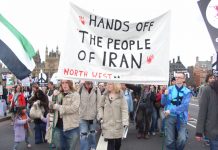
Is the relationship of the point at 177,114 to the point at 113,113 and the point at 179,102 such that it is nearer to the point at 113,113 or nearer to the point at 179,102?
the point at 179,102

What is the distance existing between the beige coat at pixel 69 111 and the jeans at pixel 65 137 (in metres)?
Result: 0.15

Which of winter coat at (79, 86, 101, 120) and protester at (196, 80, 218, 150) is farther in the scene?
winter coat at (79, 86, 101, 120)

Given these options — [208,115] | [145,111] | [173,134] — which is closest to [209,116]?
[208,115]

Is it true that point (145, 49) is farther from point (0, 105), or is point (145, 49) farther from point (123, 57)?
point (0, 105)

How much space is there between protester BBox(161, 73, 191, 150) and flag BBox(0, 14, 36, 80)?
2.50 m

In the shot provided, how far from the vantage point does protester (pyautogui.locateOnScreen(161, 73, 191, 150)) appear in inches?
306

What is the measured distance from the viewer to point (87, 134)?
8828 millimetres

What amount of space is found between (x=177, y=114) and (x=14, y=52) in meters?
2.97

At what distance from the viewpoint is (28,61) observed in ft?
25.3

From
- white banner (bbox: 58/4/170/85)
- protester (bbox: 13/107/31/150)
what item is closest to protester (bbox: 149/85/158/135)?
protester (bbox: 13/107/31/150)

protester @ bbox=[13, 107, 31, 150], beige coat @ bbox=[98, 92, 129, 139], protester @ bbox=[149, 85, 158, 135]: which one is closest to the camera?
beige coat @ bbox=[98, 92, 129, 139]

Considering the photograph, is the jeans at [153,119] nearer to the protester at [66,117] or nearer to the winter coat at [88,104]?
the winter coat at [88,104]

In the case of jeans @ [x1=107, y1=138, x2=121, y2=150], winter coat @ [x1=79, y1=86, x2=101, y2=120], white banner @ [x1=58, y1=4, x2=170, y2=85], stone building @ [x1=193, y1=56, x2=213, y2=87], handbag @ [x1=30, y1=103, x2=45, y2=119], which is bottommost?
jeans @ [x1=107, y1=138, x2=121, y2=150]

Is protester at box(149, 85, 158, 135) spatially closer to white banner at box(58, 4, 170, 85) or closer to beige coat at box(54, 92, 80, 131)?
beige coat at box(54, 92, 80, 131)
